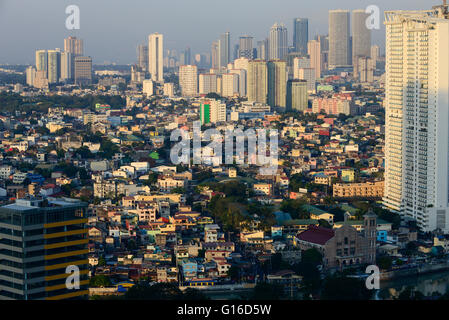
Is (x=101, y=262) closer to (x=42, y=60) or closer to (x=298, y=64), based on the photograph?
(x=298, y=64)

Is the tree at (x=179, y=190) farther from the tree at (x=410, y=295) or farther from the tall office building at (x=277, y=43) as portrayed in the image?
the tall office building at (x=277, y=43)

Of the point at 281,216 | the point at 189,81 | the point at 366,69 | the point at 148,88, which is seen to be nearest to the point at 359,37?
the point at 366,69

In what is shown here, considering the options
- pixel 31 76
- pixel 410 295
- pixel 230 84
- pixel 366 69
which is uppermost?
pixel 366 69

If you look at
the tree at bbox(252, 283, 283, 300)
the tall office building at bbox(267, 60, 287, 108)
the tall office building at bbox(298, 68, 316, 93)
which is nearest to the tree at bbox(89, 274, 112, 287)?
the tree at bbox(252, 283, 283, 300)

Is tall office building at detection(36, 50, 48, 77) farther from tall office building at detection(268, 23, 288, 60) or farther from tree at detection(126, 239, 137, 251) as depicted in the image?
tree at detection(126, 239, 137, 251)
